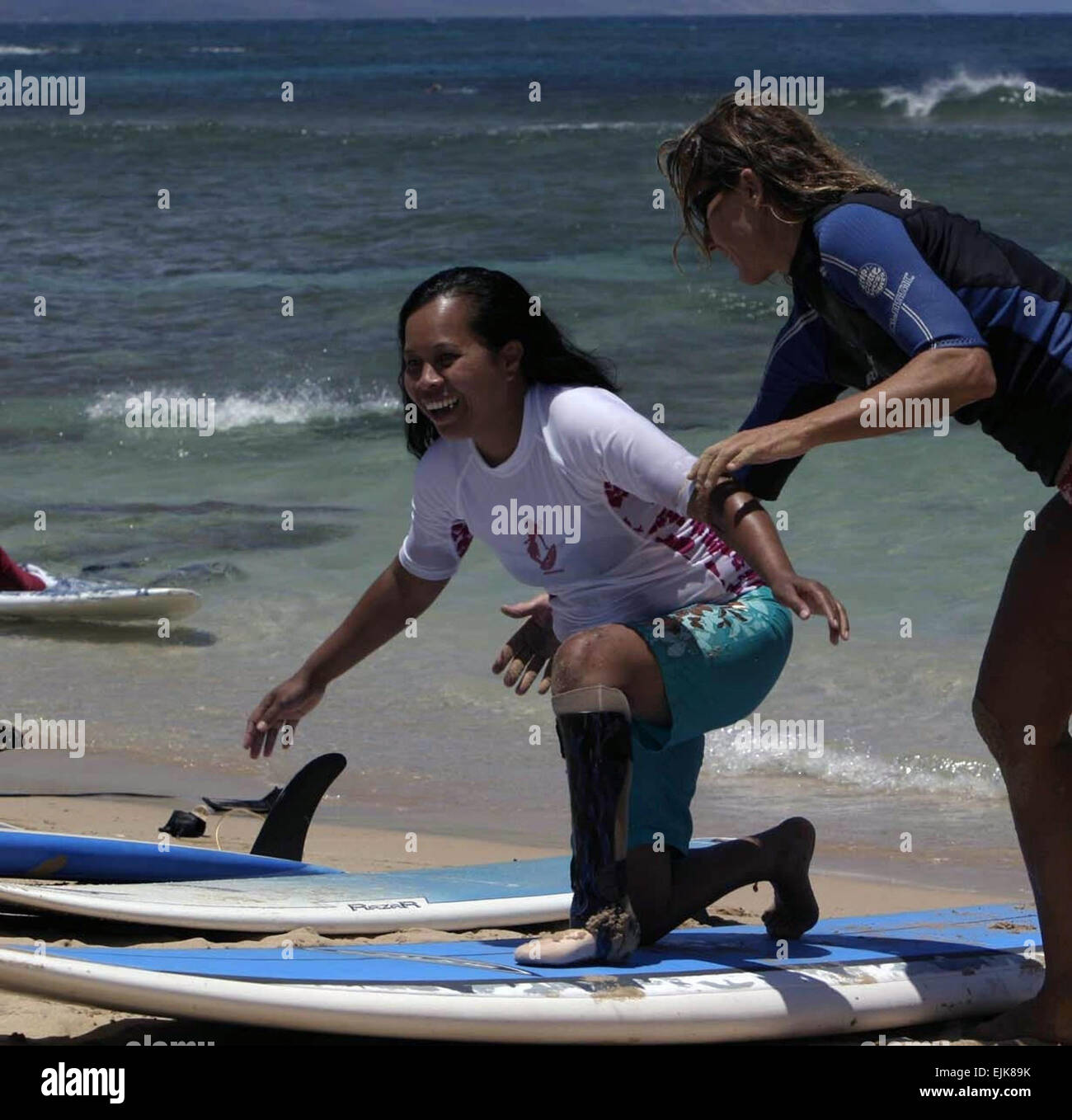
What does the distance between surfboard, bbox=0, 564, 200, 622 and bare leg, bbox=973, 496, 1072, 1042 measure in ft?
16.8

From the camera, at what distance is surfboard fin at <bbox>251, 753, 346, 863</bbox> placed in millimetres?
4449

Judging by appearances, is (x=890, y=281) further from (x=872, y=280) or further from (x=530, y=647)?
(x=530, y=647)

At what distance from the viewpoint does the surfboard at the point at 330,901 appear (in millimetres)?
3930

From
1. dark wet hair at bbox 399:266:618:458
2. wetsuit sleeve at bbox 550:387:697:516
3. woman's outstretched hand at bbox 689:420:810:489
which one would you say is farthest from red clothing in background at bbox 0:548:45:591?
woman's outstretched hand at bbox 689:420:810:489

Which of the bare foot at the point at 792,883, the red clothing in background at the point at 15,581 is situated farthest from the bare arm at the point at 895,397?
the red clothing in background at the point at 15,581

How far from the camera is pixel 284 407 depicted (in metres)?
12.9

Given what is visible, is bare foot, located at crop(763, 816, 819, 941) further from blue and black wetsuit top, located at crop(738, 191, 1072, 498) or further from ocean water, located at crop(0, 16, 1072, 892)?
ocean water, located at crop(0, 16, 1072, 892)

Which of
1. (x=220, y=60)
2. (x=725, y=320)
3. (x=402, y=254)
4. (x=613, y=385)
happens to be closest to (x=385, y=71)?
(x=220, y=60)

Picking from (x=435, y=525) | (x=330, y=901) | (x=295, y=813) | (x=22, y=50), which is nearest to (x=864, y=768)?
(x=295, y=813)

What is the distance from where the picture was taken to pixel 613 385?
3332 millimetres

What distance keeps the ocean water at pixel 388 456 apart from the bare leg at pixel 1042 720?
1536 millimetres

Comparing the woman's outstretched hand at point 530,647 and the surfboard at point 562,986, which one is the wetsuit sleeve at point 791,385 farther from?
the surfboard at point 562,986

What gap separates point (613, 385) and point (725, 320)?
37.0 feet
